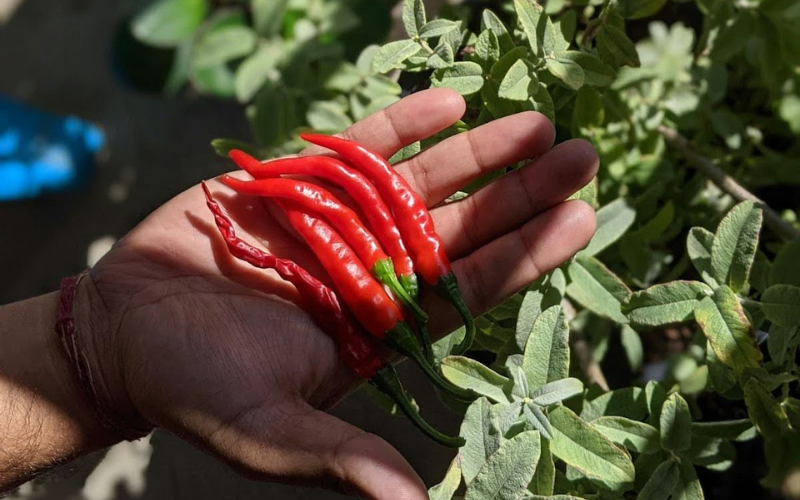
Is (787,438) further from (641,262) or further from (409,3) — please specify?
(409,3)

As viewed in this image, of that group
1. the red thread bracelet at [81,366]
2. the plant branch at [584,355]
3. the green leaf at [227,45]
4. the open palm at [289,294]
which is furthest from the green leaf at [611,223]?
the red thread bracelet at [81,366]

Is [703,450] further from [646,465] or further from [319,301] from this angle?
[319,301]

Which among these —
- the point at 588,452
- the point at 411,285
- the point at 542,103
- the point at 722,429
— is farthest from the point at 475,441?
the point at 542,103

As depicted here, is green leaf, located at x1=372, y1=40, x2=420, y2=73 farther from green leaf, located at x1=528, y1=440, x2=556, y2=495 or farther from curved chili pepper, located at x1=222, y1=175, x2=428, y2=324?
green leaf, located at x1=528, y1=440, x2=556, y2=495

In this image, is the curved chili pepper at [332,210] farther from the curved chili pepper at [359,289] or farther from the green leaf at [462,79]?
the green leaf at [462,79]

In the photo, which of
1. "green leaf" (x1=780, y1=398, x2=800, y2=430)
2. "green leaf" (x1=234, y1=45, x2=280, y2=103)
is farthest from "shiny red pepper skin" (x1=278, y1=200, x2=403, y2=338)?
"green leaf" (x1=780, y1=398, x2=800, y2=430)
